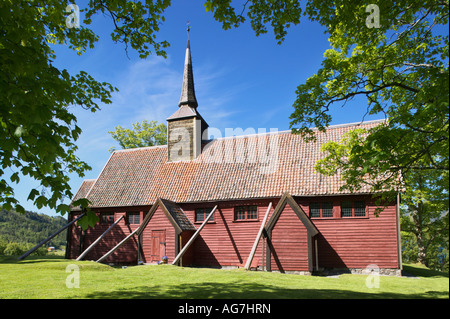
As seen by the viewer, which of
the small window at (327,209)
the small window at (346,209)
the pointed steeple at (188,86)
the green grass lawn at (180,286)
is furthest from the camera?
the pointed steeple at (188,86)

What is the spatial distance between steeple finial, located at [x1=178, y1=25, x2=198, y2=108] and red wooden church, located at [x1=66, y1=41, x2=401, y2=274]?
0.09m

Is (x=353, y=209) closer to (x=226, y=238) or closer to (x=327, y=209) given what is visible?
(x=327, y=209)

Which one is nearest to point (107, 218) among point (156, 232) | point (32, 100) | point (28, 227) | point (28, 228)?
point (156, 232)

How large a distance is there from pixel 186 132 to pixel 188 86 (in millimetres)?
4734

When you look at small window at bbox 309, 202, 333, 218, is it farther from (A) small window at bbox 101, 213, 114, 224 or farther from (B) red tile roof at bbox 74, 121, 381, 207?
(A) small window at bbox 101, 213, 114, 224

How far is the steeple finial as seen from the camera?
89.6 feet

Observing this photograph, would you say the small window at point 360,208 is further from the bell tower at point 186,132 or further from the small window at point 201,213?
the bell tower at point 186,132

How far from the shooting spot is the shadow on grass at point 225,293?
28.1ft

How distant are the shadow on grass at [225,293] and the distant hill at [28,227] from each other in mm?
97352

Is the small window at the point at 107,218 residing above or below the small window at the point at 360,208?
below

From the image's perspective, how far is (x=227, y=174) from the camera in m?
22.8

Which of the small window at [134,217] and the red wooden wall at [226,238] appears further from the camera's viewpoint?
the small window at [134,217]

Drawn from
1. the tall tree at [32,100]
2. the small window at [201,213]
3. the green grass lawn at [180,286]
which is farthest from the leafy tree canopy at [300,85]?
the small window at [201,213]

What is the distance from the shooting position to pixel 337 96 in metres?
9.98
